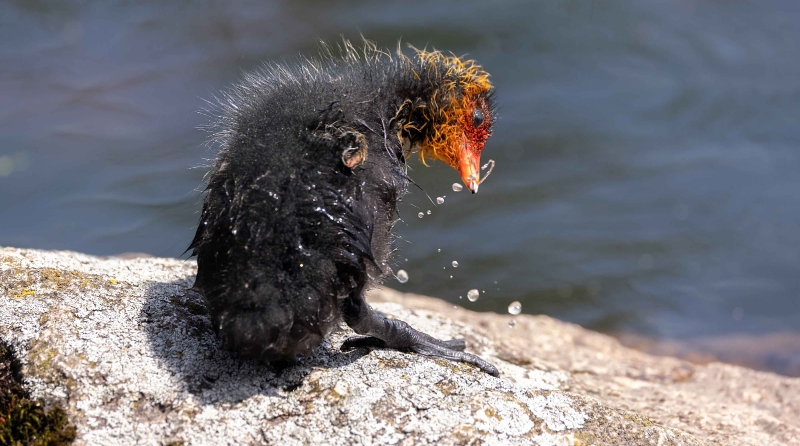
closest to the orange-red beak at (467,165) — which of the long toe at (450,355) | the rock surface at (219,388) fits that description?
the long toe at (450,355)

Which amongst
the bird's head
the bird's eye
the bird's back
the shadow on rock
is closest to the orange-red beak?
the bird's head

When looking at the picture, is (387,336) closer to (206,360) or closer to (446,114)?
(206,360)

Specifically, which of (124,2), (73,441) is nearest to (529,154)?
(124,2)

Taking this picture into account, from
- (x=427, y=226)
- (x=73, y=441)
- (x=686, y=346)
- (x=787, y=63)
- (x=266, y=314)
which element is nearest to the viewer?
(x=73, y=441)

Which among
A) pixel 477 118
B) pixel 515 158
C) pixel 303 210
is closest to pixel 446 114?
pixel 477 118

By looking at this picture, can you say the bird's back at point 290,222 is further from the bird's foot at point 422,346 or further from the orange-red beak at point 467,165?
the orange-red beak at point 467,165

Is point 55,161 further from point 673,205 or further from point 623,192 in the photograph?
point 673,205
